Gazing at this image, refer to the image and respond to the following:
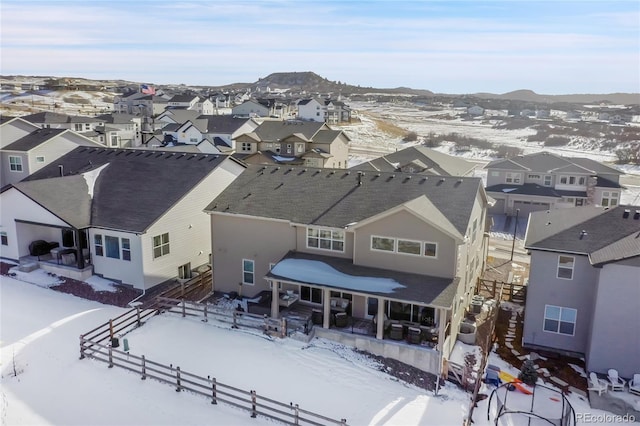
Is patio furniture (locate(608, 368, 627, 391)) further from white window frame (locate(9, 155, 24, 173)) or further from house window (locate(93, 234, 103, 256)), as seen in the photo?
white window frame (locate(9, 155, 24, 173))

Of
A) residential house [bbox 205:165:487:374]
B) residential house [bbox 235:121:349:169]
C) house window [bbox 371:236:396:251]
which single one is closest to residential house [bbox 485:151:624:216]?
residential house [bbox 235:121:349:169]

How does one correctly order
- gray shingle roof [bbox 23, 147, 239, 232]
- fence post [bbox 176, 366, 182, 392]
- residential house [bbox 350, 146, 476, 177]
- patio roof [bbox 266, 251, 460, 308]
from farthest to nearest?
residential house [bbox 350, 146, 476, 177] < gray shingle roof [bbox 23, 147, 239, 232] < patio roof [bbox 266, 251, 460, 308] < fence post [bbox 176, 366, 182, 392]

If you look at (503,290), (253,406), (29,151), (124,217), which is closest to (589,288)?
(503,290)

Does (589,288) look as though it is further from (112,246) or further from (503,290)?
(112,246)

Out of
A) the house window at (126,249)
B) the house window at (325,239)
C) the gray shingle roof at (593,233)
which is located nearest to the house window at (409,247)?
the house window at (325,239)

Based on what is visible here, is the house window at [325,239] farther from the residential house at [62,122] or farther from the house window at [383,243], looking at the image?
the residential house at [62,122]

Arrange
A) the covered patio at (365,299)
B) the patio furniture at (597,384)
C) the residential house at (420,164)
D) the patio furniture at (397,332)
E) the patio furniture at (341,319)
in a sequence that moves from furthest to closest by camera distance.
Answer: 1. the residential house at (420,164)
2. the patio furniture at (341,319)
3. the patio furniture at (397,332)
4. the covered patio at (365,299)
5. the patio furniture at (597,384)

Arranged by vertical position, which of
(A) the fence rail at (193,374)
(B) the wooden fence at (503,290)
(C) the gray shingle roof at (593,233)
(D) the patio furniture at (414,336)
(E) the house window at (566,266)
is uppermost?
(C) the gray shingle roof at (593,233)
